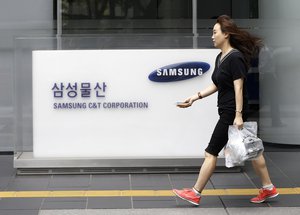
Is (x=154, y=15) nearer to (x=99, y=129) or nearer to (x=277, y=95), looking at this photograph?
(x=277, y=95)

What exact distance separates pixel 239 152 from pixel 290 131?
3.76m

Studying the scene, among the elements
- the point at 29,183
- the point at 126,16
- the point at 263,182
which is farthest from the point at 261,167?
the point at 126,16

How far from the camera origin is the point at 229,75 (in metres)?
6.05

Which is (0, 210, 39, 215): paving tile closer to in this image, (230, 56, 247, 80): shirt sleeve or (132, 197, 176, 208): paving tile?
(132, 197, 176, 208): paving tile

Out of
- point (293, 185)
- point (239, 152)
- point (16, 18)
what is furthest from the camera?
point (16, 18)

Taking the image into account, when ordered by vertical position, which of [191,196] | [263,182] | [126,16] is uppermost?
[126,16]

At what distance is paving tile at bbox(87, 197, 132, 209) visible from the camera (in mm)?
6227

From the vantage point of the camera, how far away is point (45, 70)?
7414 millimetres

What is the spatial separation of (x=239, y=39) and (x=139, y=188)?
1968 mm

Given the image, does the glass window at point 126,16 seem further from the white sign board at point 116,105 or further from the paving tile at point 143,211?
the paving tile at point 143,211

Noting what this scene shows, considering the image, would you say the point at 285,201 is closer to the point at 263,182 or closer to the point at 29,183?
the point at 263,182

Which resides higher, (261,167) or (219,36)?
(219,36)

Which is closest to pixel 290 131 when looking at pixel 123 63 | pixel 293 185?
pixel 293 185

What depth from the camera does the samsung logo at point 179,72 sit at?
24.5 ft
